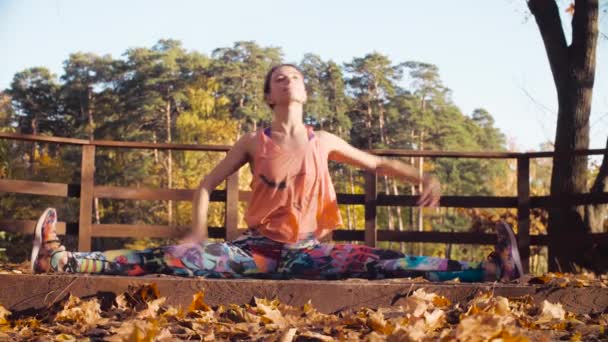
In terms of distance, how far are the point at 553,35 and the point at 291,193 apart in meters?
6.62

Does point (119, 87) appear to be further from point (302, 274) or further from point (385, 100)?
point (302, 274)

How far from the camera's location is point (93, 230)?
7.93 metres

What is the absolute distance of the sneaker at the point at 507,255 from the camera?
339 centimetres

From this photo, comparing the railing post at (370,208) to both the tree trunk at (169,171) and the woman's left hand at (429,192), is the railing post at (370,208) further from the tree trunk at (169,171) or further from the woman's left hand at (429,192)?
the tree trunk at (169,171)

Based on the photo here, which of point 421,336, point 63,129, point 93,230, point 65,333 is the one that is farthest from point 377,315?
point 63,129

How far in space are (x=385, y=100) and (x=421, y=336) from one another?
60.1 metres

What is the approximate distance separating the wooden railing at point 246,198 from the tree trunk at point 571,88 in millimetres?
837

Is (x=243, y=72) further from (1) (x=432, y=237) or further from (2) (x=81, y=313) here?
(2) (x=81, y=313)

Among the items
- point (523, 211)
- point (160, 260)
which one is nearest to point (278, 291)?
point (160, 260)

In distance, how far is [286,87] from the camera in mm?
3686

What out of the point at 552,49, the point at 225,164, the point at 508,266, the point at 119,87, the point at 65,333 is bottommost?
the point at 65,333

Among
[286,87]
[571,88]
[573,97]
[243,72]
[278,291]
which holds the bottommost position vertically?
[278,291]

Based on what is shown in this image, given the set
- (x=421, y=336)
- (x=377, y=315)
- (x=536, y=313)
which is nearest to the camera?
(x=421, y=336)

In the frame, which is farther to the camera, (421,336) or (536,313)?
(536,313)
